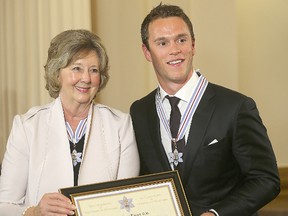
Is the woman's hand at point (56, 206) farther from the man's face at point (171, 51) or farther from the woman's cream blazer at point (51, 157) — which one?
the man's face at point (171, 51)

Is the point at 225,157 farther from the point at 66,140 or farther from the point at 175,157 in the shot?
the point at 66,140

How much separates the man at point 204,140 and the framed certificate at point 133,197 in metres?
0.25

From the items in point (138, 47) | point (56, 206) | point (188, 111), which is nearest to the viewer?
point (56, 206)

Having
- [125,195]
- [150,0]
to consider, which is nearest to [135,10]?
[150,0]

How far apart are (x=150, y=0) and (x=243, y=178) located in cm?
230

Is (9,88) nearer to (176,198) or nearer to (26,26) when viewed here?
(26,26)

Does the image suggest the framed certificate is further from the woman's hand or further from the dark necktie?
the dark necktie

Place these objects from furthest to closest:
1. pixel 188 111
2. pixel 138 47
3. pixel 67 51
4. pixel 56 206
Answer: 1. pixel 138 47
2. pixel 188 111
3. pixel 67 51
4. pixel 56 206

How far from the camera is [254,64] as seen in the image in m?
6.10

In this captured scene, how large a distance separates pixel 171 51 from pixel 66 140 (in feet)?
2.30

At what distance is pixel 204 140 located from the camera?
10.7 ft

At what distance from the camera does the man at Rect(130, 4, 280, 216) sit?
3.20 m

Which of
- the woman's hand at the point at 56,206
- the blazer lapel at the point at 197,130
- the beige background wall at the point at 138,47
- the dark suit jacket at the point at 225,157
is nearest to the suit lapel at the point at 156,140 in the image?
the dark suit jacket at the point at 225,157

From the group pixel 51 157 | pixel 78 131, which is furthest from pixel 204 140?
pixel 51 157
